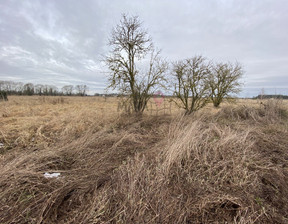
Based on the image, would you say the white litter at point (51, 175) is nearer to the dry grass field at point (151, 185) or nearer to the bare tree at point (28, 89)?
the dry grass field at point (151, 185)

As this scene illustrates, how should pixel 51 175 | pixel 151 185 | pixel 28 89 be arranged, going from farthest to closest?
pixel 28 89, pixel 51 175, pixel 151 185

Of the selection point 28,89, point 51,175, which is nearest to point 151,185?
point 51,175

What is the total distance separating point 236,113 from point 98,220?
805cm

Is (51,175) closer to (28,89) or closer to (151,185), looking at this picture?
(151,185)

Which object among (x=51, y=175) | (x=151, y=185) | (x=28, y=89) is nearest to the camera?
(x=151, y=185)

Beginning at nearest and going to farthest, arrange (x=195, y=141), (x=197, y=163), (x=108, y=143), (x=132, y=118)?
1. (x=197, y=163)
2. (x=195, y=141)
3. (x=108, y=143)
4. (x=132, y=118)

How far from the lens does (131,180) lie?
1.93 meters

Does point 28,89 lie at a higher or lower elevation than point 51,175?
higher

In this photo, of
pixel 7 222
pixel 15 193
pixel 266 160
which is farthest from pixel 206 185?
pixel 15 193

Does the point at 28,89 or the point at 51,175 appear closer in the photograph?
the point at 51,175

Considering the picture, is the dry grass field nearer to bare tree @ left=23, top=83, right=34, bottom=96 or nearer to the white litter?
the white litter

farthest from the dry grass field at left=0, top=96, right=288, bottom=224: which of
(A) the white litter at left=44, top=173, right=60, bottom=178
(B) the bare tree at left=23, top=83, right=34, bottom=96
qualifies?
(B) the bare tree at left=23, top=83, right=34, bottom=96

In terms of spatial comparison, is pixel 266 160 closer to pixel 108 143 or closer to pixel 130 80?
pixel 108 143

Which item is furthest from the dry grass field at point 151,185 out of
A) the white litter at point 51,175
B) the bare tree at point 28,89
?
the bare tree at point 28,89
